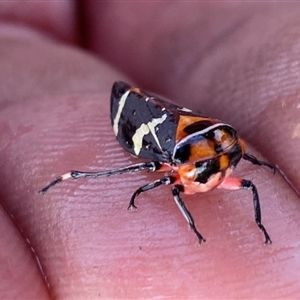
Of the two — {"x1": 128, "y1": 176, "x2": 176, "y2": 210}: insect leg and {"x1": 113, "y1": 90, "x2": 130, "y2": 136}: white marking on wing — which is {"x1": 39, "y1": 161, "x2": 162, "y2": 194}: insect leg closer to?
{"x1": 128, "y1": 176, "x2": 176, "y2": 210}: insect leg

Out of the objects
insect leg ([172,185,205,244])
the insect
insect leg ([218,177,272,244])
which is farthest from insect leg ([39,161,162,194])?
insect leg ([218,177,272,244])

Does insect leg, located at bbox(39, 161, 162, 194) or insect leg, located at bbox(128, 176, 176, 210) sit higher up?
insect leg, located at bbox(128, 176, 176, 210)

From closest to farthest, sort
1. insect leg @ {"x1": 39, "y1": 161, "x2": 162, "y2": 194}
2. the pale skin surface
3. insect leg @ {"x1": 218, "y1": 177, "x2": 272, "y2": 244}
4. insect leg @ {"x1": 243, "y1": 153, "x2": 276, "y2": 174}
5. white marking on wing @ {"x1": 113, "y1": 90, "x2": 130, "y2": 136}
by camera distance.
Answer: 1. the pale skin surface
2. insect leg @ {"x1": 218, "y1": 177, "x2": 272, "y2": 244}
3. insect leg @ {"x1": 39, "y1": 161, "x2": 162, "y2": 194}
4. insect leg @ {"x1": 243, "y1": 153, "x2": 276, "y2": 174}
5. white marking on wing @ {"x1": 113, "y1": 90, "x2": 130, "y2": 136}

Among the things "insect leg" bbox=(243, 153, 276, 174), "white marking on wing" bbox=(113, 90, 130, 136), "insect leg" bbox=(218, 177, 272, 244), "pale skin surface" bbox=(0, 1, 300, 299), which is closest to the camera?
"pale skin surface" bbox=(0, 1, 300, 299)

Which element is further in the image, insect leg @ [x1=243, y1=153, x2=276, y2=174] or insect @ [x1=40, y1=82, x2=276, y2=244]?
insect leg @ [x1=243, y1=153, x2=276, y2=174]

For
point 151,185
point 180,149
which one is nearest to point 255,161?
point 180,149

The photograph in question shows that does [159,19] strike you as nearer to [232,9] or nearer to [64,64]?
[232,9]

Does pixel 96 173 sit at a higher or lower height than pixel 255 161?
lower

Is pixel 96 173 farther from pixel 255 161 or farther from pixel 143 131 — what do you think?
pixel 255 161

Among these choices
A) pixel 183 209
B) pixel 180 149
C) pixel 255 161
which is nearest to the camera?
pixel 183 209
